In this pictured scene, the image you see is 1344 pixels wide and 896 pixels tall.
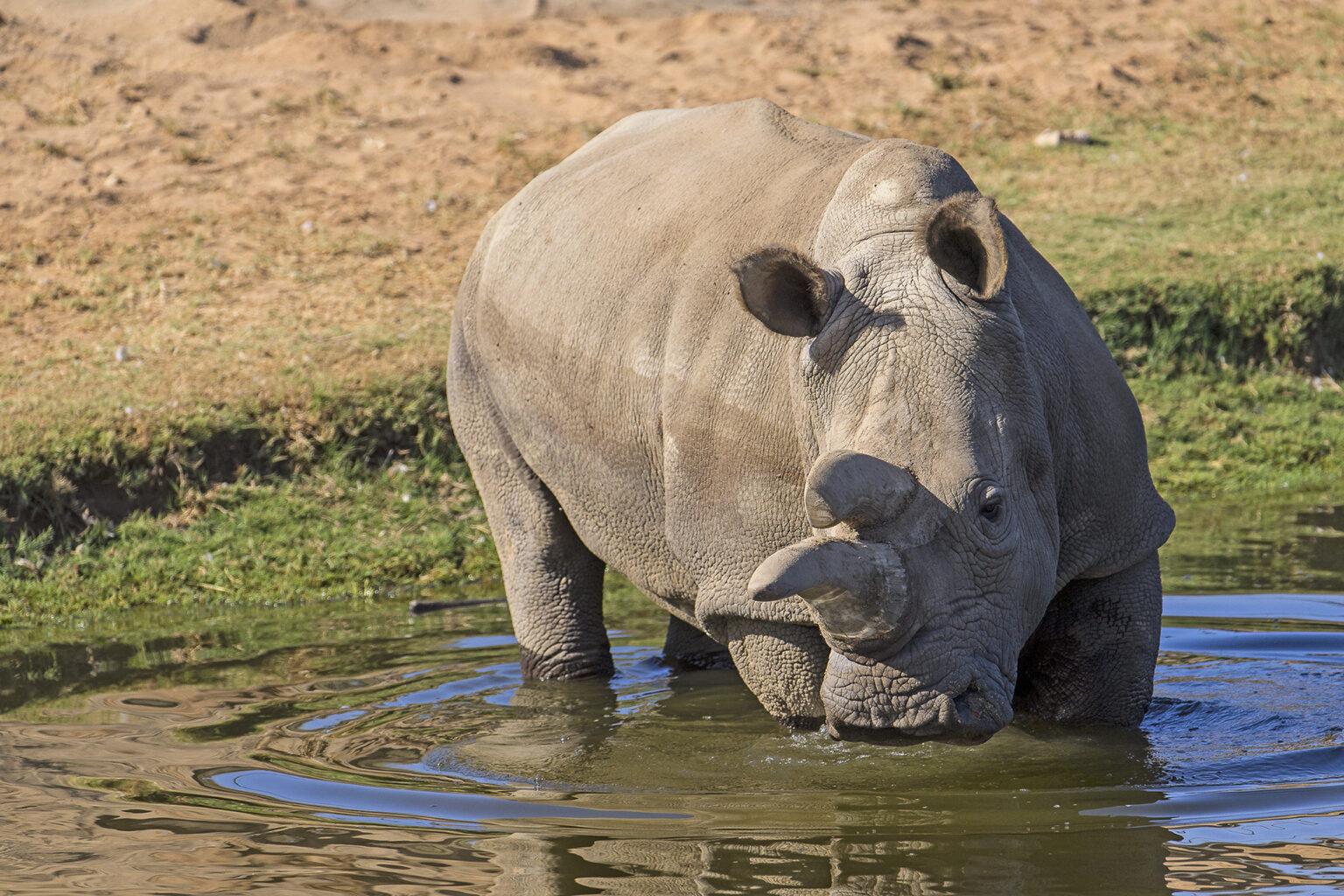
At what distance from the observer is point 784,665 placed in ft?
17.6

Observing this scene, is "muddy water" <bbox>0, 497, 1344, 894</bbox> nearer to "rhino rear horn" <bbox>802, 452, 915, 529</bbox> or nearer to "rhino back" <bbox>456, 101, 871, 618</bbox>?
"rhino back" <bbox>456, 101, 871, 618</bbox>

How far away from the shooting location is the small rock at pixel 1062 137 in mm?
14555

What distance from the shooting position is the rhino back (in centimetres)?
536

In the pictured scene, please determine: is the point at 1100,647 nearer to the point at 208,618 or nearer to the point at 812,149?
the point at 812,149

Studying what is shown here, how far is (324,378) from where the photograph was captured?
10086 millimetres

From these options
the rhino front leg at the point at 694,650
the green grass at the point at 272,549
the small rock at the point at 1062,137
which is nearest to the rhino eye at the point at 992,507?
the rhino front leg at the point at 694,650

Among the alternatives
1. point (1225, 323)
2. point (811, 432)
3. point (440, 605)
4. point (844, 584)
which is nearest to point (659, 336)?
point (811, 432)

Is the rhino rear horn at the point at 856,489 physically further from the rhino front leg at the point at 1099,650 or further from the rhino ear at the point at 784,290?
the rhino front leg at the point at 1099,650

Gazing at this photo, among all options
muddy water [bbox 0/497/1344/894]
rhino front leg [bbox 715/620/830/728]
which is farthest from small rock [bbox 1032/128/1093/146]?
rhino front leg [bbox 715/620/830/728]

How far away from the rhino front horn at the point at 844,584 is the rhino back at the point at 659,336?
82 cm

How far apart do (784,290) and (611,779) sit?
153cm

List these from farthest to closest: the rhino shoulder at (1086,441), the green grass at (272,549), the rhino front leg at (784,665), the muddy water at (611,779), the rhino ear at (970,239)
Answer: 1. the green grass at (272,549)
2. the rhino front leg at (784,665)
3. the rhino shoulder at (1086,441)
4. the rhino ear at (970,239)
5. the muddy water at (611,779)

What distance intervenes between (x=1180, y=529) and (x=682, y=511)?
13.4ft

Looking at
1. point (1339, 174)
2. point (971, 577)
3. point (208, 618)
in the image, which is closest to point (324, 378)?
point (208, 618)
